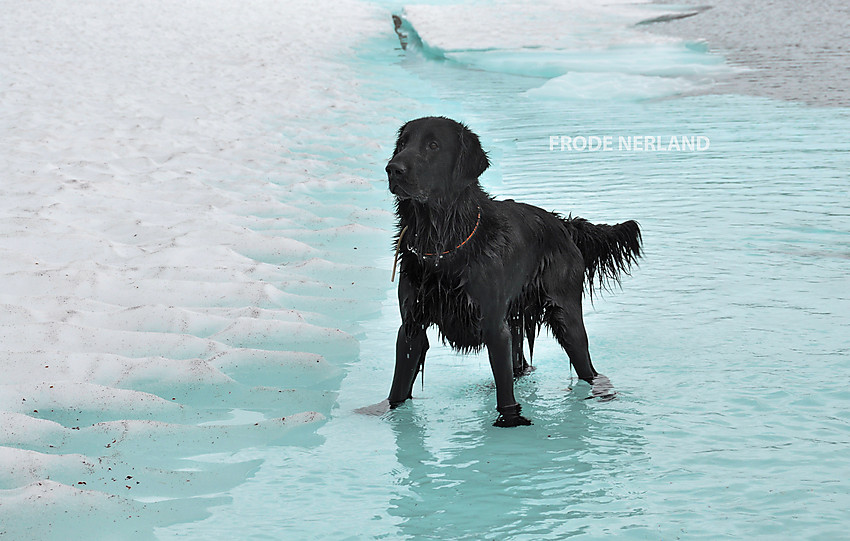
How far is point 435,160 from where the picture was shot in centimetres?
368

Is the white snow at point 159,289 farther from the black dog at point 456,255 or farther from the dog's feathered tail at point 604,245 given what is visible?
the dog's feathered tail at point 604,245

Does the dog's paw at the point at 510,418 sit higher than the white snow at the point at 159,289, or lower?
lower

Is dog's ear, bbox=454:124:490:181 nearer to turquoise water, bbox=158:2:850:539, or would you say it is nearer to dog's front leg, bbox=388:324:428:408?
dog's front leg, bbox=388:324:428:408

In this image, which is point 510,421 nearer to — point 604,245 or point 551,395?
point 551,395

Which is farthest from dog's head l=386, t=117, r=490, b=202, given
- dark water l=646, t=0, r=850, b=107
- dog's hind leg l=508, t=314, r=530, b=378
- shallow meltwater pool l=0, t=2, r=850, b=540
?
dark water l=646, t=0, r=850, b=107

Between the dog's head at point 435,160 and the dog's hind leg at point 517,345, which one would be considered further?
the dog's hind leg at point 517,345

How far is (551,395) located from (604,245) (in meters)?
0.83

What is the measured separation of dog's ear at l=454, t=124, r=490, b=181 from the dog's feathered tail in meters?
0.87

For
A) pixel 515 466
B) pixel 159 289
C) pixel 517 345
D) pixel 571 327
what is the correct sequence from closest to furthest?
pixel 515 466 → pixel 571 327 → pixel 517 345 → pixel 159 289

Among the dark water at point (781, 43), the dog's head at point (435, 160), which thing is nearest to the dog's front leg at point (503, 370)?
the dog's head at point (435, 160)

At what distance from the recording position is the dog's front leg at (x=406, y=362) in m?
3.95

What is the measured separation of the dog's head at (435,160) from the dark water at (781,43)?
980 centimetres

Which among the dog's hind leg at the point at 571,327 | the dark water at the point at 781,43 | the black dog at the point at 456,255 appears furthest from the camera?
the dark water at the point at 781,43

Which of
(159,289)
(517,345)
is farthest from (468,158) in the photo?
(159,289)
